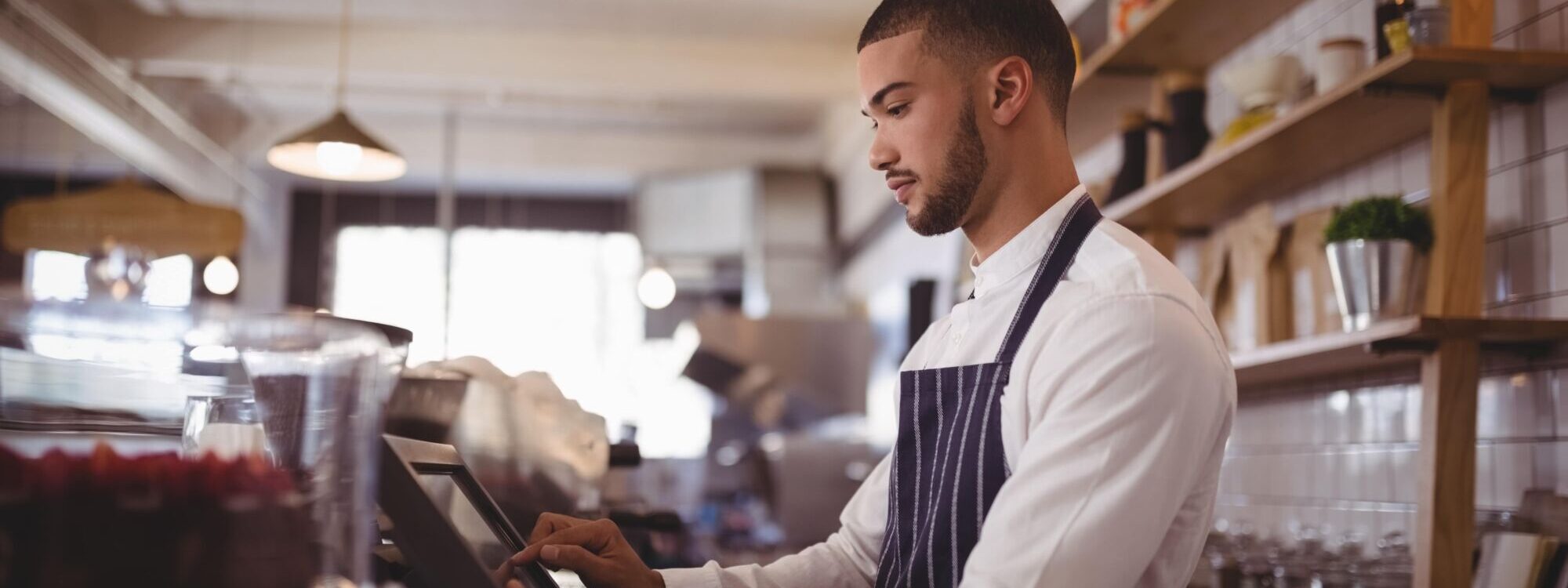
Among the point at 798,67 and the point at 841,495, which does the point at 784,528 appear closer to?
the point at 841,495

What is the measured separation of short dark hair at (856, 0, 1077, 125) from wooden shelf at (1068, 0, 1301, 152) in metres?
1.46

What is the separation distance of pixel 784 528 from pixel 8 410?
501 centimetres

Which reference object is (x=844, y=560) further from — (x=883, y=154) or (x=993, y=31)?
(x=993, y=31)

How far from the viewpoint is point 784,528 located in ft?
18.6

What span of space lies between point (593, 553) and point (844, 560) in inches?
14.8

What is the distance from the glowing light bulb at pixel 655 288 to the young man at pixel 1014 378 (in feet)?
21.3

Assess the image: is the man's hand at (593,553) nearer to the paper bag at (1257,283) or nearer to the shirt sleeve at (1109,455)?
the shirt sleeve at (1109,455)

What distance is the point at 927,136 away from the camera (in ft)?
5.01

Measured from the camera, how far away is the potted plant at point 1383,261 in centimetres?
224

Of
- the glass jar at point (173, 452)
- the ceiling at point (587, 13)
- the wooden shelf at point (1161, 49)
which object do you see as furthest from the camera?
the ceiling at point (587, 13)

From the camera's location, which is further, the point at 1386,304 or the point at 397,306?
the point at 397,306

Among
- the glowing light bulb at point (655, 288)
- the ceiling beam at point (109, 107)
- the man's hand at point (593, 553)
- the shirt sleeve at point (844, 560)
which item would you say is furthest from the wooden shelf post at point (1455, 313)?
the glowing light bulb at point (655, 288)

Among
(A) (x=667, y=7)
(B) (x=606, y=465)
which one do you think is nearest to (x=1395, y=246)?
(B) (x=606, y=465)

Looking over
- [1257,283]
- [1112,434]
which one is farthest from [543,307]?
[1112,434]
